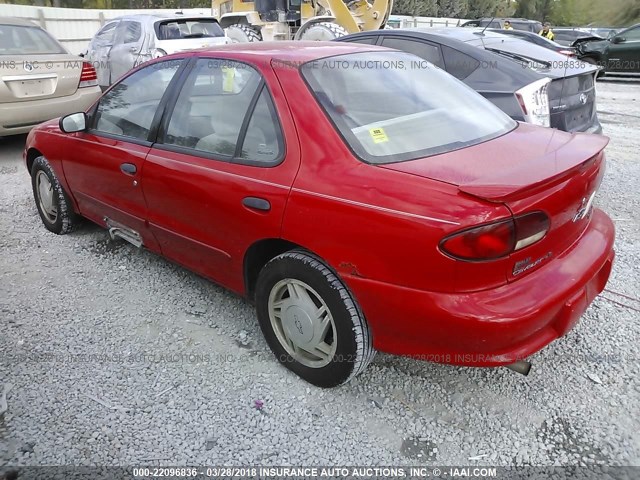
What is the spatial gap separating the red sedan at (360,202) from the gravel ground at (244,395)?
28 centimetres

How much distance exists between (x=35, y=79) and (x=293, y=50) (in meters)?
4.74

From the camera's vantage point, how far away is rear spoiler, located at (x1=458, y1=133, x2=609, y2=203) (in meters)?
1.89

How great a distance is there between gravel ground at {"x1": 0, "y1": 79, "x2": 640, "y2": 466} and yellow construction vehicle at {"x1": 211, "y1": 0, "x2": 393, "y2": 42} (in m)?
7.70

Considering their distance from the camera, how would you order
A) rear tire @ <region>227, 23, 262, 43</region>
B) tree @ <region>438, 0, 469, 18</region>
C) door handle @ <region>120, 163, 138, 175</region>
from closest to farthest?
door handle @ <region>120, 163, 138, 175</region> < rear tire @ <region>227, 23, 262, 43</region> < tree @ <region>438, 0, 469, 18</region>

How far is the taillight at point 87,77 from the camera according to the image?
671 cm

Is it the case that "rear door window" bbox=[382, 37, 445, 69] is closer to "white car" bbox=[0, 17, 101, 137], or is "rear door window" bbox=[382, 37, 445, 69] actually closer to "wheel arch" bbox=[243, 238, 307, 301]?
"wheel arch" bbox=[243, 238, 307, 301]

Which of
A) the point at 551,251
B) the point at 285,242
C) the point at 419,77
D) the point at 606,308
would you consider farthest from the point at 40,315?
the point at 606,308

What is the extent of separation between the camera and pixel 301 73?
8.22 feet

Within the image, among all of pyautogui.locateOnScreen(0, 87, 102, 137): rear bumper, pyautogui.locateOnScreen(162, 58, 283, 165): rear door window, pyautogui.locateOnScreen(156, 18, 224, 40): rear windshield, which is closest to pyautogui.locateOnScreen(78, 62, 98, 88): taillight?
pyautogui.locateOnScreen(0, 87, 102, 137): rear bumper

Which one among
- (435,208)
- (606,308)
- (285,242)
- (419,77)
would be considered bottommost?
(606,308)

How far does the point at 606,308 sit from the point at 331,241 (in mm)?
1974

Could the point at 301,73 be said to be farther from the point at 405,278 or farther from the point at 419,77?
the point at 405,278

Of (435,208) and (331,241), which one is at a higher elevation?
(435,208)

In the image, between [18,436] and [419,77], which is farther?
[419,77]
